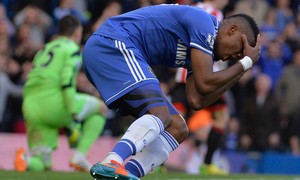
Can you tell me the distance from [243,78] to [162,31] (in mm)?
9770

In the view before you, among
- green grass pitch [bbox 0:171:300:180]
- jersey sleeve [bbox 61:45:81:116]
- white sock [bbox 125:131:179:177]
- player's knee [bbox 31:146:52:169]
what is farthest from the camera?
player's knee [bbox 31:146:52:169]

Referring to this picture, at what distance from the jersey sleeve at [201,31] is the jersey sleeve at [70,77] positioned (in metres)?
4.59

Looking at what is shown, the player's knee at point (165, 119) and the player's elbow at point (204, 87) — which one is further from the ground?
the player's elbow at point (204, 87)

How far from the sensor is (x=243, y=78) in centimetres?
1752

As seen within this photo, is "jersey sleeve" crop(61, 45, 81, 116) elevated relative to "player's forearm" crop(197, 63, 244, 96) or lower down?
lower down

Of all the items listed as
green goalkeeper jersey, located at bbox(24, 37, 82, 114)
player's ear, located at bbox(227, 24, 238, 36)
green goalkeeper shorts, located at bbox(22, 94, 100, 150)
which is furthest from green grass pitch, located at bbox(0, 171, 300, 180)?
player's ear, located at bbox(227, 24, 238, 36)

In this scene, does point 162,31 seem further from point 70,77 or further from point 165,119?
point 70,77

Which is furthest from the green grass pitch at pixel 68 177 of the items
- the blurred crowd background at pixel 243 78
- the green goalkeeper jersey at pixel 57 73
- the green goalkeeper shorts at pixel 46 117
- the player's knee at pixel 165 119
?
the player's knee at pixel 165 119

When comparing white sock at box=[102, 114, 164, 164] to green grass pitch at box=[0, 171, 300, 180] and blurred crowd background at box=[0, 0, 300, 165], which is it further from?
blurred crowd background at box=[0, 0, 300, 165]

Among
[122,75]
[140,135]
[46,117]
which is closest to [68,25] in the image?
[46,117]

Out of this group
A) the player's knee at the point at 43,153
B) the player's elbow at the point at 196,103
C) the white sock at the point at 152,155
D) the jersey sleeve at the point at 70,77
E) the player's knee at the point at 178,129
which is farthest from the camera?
the player's knee at the point at 43,153

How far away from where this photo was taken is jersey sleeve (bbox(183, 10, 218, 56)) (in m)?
7.58

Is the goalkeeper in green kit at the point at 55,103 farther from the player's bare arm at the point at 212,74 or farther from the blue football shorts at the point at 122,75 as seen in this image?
the player's bare arm at the point at 212,74

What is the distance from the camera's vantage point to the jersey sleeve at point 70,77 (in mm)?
12162
